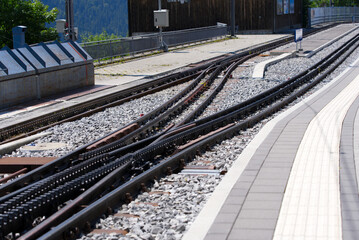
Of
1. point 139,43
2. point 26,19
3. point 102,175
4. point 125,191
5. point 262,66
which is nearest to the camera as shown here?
point 125,191

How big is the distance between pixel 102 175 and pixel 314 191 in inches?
120

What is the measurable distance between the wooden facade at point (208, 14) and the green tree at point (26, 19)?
18.8 metres

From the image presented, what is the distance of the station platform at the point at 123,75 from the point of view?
53.5 feet

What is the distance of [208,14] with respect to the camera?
188 ft

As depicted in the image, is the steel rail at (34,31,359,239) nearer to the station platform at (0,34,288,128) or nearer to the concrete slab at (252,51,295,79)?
the station platform at (0,34,288,128)

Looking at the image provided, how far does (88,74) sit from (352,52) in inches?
706

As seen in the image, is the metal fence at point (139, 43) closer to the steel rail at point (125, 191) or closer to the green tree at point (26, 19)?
the green tree at point (26, 19)

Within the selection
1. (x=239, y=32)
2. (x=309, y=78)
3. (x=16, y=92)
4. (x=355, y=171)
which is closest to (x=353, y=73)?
(x=309, y=78)

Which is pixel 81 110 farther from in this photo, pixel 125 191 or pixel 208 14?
pixel 208 14

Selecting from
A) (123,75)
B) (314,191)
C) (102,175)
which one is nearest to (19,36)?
(123,75)

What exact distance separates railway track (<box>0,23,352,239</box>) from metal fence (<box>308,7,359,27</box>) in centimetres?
5525

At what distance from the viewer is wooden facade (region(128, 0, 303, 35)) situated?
5581cm

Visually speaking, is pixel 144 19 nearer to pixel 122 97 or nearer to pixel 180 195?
pixel 122 97

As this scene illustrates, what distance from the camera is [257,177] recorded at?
8562mm
